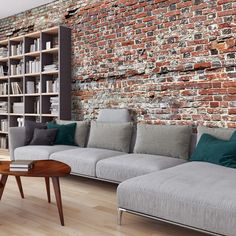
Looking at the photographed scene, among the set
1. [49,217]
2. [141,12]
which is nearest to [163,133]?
[49,217]

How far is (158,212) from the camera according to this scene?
7.50 ft

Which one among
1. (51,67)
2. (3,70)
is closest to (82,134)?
(51,67)

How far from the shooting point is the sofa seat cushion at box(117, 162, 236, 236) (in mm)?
1997

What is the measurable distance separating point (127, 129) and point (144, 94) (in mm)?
694

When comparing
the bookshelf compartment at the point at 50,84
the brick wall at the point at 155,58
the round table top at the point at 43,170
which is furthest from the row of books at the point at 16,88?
the round table top at the point at 43,170

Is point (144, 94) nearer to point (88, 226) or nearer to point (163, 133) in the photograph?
point (163, 133)

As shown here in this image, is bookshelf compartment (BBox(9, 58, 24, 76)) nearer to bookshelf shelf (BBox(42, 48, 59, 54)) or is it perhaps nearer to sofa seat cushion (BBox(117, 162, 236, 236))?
bookshelf shelf (BBox(42, 48, 59, 54))

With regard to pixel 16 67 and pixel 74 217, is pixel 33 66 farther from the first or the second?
pixel 74 217

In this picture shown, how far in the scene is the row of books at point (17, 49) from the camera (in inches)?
235

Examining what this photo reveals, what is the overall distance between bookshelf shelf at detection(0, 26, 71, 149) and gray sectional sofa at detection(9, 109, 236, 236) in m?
0.98

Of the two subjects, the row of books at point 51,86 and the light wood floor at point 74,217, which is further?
the row of books at point 51,86

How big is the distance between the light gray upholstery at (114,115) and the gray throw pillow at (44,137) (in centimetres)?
71

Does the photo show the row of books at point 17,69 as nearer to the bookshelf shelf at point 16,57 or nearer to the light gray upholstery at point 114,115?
the bookshelf shelf at point 16,57

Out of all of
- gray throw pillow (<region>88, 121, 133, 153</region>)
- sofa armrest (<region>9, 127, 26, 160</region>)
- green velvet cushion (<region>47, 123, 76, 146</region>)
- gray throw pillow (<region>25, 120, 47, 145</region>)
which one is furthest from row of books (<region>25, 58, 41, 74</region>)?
gray throw pillow (<region>88, 121, 133, 153</region>)
